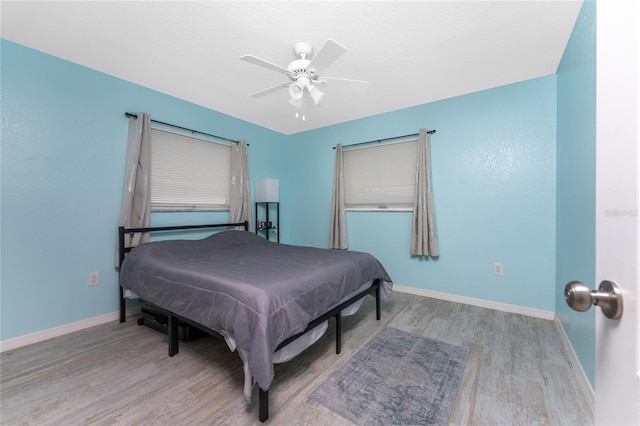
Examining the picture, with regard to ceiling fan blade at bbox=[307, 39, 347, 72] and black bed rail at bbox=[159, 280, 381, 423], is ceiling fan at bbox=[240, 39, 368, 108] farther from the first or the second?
black bed rail at bbox=[159, 280, 381, 423]

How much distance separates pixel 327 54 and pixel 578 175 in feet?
6.47

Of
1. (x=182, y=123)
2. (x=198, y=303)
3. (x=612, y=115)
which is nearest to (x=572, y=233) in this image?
(x=612, y=115)

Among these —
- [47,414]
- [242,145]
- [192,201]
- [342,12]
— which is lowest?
[47,414]

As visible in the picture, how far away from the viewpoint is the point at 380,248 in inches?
145

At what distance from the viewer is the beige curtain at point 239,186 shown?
367 cm

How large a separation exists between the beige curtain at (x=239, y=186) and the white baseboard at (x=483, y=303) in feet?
7.97

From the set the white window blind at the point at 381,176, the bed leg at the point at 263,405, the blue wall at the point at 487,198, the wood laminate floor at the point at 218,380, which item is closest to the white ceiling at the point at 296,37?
the blue wall at the point at 487,198

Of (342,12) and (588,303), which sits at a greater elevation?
(342,12)

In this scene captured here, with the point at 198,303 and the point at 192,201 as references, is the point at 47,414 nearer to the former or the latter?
the point at 198,303

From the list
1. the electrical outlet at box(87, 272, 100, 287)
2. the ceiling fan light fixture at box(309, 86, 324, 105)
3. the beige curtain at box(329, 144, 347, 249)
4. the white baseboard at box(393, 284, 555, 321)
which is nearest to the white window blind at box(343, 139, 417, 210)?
the beige curtain at box(329, 144, 347, 249)

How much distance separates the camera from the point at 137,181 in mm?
2691

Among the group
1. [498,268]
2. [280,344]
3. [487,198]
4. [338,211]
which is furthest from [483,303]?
[280,344]

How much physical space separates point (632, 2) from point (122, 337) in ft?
10.7

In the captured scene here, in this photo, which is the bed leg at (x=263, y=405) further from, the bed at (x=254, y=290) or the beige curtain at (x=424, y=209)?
the beige curtain at (x=424, y=209)
